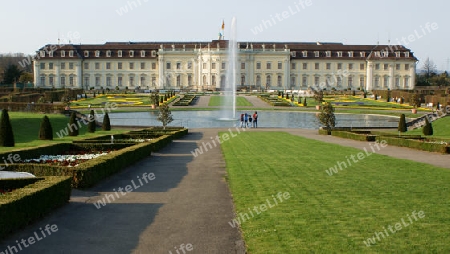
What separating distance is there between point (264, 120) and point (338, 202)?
27.6 metres

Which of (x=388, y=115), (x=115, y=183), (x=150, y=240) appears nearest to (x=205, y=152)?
(x=115, y=183)

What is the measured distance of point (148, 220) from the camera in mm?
8484

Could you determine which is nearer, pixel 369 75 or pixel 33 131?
pixel 33 131

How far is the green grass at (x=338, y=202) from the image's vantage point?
691 centimetres

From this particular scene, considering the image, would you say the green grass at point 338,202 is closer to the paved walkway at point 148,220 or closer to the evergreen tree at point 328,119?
the paved walkway at point 148,220

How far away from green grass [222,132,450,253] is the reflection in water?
17.3 metres

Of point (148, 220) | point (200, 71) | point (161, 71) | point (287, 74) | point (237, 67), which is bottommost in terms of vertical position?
point (148, 220)

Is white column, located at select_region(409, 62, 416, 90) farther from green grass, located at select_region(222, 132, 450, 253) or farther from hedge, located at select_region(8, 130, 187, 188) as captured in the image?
hedge, located at select_region(8, 130, 187, 188)

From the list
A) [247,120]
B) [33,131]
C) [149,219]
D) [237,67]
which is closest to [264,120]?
[247,120]

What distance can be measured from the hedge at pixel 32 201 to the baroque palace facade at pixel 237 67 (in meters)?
70.7

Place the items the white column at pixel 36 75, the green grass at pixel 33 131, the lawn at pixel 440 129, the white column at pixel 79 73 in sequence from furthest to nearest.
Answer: the white column at pixel 79 73
the white column at pixel 36 75
the lawn at pixel 440 129
the green grass at pixel 33 131

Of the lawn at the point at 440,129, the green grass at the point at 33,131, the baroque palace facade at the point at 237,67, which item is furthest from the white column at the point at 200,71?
the lawn at the point at 440,129

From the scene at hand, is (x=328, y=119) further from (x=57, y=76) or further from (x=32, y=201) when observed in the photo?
(x=57, y=76)

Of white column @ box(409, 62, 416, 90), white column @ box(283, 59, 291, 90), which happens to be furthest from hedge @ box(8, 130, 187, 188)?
white column @ box(409, 62, 416, 90)
